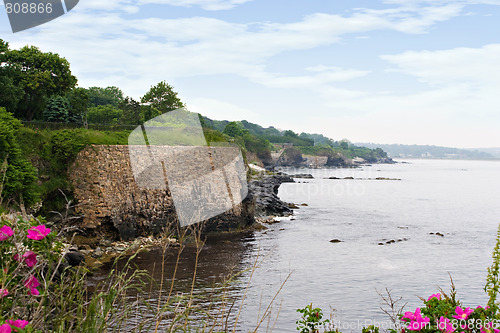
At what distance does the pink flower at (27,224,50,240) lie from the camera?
415 centimetres

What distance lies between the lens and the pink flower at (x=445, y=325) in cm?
478

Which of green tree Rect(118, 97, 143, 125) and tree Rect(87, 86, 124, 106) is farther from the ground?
tree Rect(87, 86, 124, 106)

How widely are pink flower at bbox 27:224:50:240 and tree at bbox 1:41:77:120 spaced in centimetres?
3786

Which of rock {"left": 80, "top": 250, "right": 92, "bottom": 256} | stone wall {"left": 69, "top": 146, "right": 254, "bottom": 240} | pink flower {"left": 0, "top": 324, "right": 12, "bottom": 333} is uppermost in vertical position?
pink flower {"left": 0, "top": 324, "right": 12, "bottom": 333}

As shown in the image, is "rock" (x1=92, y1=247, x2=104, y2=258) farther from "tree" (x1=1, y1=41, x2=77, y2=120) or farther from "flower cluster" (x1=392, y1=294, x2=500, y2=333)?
"flower cluster" (x1=392, y1=294, x2=500, y2=333)

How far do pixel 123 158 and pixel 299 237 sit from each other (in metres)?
15.2

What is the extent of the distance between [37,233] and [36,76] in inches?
1623

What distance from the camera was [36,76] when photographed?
4094cm

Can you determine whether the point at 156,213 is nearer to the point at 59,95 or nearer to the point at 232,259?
the point at 232,259

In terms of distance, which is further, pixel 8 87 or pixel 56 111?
pixel 56 111

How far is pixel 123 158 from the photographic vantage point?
34.1 metres

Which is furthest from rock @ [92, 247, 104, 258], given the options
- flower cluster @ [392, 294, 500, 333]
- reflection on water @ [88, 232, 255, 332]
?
flower cluster @ [392, 294, 500, 333]

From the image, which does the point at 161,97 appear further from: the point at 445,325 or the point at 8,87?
the point at 445,325

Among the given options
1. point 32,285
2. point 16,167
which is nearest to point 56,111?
point 16,167
